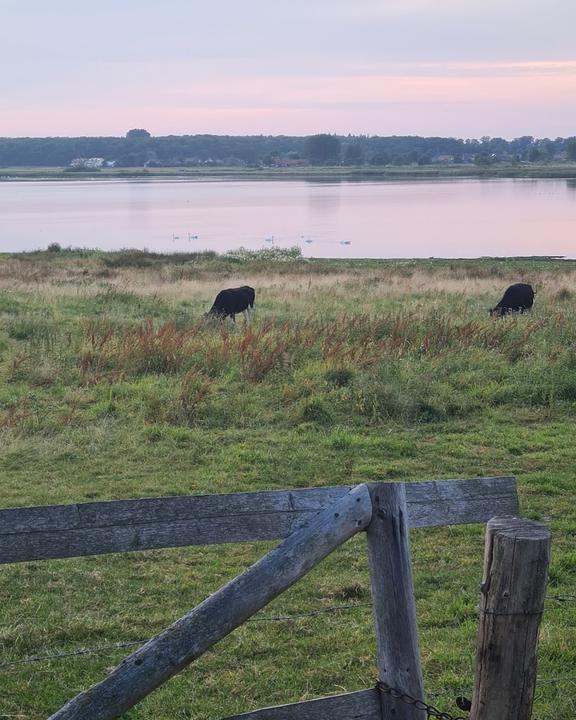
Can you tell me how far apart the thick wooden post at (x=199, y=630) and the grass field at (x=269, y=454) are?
6.25 feet

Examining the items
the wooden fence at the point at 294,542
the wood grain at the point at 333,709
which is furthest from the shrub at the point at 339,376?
the wood grain at the point at 333,709

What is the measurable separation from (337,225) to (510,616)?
87.8m

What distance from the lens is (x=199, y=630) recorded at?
2.73 m

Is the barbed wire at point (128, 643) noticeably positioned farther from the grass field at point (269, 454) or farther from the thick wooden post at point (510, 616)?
the thick wooden post at point (510, 616)

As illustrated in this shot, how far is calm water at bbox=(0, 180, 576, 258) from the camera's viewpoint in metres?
64.1

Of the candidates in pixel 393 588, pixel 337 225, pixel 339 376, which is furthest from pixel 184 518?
pixel 337 225

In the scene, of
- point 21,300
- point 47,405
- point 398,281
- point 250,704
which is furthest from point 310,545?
point 398,281

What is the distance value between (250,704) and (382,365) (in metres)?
7.73

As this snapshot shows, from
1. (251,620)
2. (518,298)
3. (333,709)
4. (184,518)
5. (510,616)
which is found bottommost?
(251,620)

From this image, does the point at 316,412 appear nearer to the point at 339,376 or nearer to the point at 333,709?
the point at 339,376

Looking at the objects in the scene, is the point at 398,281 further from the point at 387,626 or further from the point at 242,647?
the point at 387,626

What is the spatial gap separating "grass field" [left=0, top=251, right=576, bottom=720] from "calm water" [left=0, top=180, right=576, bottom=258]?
1681 inches

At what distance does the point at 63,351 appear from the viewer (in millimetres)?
13586

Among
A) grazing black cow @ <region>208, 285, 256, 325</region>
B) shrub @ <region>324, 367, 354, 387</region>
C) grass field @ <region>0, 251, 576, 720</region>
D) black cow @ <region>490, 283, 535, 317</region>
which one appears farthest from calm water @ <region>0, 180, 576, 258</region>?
shrub @ <region>324, 367, 354, 387</region>
